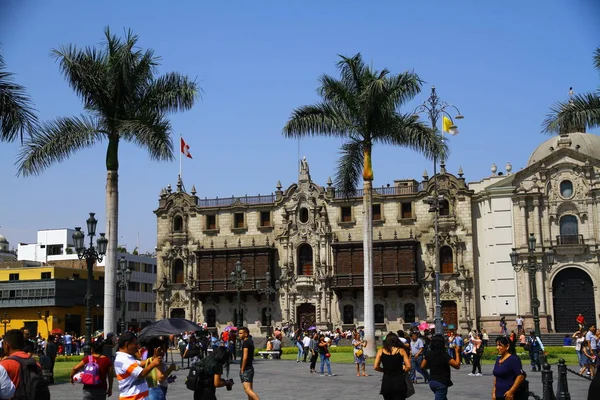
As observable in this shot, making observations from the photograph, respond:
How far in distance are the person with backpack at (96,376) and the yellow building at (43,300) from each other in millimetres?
51121

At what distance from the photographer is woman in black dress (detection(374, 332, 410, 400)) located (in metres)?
11.6

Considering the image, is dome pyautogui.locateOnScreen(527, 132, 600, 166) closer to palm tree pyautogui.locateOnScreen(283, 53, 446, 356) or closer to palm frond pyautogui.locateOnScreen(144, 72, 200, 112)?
palm tree pyautogui.locateOnScreen(283, 53, 446, 356)

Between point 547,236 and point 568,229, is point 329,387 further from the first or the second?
point 568,229

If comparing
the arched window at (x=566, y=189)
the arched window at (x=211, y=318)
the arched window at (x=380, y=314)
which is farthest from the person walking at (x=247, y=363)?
the arched window at (x=211, y=318)

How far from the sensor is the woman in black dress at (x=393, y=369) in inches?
455

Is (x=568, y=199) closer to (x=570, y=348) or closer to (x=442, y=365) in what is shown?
(x=570, y=348)

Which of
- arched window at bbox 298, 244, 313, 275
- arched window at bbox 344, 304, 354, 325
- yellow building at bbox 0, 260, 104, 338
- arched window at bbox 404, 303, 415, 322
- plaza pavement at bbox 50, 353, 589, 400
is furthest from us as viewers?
yellow building at bbox 0, 260, 104, 338

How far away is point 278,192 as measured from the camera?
56.8m

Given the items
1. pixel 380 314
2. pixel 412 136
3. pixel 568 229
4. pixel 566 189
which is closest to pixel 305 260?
pixel 380 314

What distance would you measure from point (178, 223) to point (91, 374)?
48.7m

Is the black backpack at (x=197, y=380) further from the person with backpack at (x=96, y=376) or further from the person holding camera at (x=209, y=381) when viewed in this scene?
the person with backpack at (x=96, y=376)

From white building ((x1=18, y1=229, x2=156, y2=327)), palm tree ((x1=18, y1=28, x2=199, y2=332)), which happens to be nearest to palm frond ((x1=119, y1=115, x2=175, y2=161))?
palm tree ((x1=18, y1=28, x2=199, y2=332))

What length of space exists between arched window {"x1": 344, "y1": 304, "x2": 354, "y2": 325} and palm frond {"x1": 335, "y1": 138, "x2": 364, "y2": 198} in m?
22.6

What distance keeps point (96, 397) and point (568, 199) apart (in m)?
45.1
